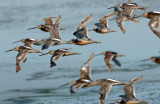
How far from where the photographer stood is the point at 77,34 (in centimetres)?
1038

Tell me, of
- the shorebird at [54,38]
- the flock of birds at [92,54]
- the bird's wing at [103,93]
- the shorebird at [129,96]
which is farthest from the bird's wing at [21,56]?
the shorebird at [129,96]

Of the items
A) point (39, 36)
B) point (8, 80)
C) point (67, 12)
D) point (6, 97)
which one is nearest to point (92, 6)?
point (67, 12)

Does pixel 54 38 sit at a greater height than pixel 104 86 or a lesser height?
greater

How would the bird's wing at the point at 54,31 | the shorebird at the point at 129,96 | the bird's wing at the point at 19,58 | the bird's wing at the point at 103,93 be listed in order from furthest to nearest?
1. the bird's wing at the point at 54,31
2. the bird's wing at the point at 19,58
3. the bird's wing at the point at 103,93
4. the shorebird at the point at 129,96

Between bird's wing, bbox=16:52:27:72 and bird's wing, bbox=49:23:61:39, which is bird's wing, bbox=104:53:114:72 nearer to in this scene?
bird's wing, bbox=49:23:61:39

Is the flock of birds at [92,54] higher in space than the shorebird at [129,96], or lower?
higher

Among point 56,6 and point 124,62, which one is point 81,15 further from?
point 124,62

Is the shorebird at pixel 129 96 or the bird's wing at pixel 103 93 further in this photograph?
the bird's wing at pixel 103 93

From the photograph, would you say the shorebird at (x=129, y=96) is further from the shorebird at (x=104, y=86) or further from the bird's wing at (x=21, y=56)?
the bird's wing at (x=21, y=56)

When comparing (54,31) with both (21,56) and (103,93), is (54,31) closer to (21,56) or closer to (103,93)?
(21,56)

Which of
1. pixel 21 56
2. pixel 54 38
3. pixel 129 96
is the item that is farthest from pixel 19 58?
pixel 129 96

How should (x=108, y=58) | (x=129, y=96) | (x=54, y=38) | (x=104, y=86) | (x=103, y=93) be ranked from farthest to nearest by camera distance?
→ 1. (x=54, y=38)
2. (x=108, y=58)
3. (x=104, y=86)
4. (x=103, y=93)
5. (x=129, y=96)

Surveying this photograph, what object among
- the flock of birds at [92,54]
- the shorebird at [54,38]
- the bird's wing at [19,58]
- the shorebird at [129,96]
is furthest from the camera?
the bird's wing at [19,58]

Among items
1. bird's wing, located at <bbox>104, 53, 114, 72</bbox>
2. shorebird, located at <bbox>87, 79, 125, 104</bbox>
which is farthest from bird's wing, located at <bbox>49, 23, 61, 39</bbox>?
shorebird, located at <bbox>87, 79, 125, 104</bbox>
